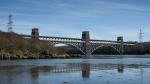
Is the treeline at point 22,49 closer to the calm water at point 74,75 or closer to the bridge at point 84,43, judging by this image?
the bridge at point 84,43

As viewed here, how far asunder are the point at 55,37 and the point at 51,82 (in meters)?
119

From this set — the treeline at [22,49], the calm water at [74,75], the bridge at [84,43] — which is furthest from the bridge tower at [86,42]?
the calm water at [74,75]

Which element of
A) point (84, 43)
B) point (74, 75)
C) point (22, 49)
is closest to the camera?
point (74, 75)

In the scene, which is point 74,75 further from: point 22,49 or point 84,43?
point 84,43

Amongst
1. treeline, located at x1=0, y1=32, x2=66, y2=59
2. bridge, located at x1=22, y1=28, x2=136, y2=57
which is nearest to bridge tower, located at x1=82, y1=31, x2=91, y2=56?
bridge, located at x1=22, y1=28, x2=136, y2=57

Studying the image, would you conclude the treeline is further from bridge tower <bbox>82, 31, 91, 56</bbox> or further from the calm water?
the calm water

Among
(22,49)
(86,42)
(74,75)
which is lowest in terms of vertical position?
(74,75)

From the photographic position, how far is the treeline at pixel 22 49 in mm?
91475

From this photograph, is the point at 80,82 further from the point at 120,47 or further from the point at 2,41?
the point at 120,47

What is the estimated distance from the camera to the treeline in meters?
91.5

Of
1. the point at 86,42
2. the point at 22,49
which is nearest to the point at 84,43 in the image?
the point at 86,42

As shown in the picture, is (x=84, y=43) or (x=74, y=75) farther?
(x=84, y=43)

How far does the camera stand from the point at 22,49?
3964 inches

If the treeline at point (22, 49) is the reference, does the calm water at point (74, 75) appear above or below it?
below
